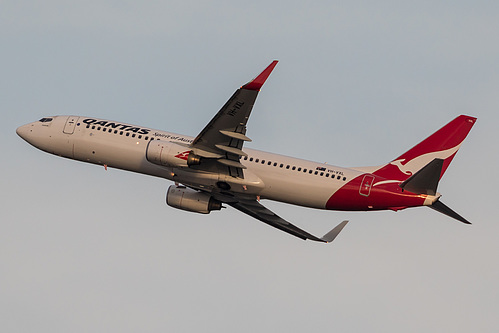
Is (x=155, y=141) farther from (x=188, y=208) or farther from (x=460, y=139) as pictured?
(x=460, y=139)

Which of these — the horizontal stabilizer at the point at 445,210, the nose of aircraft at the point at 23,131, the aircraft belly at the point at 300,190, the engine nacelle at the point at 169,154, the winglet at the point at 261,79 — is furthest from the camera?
the nose of aircraft at the point at 23,131

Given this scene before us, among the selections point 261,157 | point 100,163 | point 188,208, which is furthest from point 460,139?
point 100,163

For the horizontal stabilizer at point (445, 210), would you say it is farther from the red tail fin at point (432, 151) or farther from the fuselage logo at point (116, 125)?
the fuselage logo at point (116, 125)

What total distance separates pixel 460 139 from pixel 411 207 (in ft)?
22.3

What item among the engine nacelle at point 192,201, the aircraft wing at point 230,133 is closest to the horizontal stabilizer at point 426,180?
the aircraft wing at point 230,133

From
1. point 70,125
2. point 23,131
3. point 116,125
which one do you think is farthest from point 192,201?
point 23,131

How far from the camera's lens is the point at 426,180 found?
5797cm

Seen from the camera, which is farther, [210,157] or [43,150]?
[43,150]

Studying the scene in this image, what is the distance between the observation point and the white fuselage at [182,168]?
203ft

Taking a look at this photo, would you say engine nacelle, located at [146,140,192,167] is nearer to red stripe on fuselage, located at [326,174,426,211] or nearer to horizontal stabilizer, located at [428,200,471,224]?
red stripe on fuselage, located at [326,174,426,211]

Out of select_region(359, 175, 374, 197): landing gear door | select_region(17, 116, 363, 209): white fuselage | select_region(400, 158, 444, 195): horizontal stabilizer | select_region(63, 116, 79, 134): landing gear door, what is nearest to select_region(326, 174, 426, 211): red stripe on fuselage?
select_region(359, 175, 374, 197): landing gear door

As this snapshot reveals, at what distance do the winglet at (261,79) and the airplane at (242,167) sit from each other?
1133 millimetres

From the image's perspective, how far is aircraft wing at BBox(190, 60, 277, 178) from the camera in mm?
54938

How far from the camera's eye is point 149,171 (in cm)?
6456
